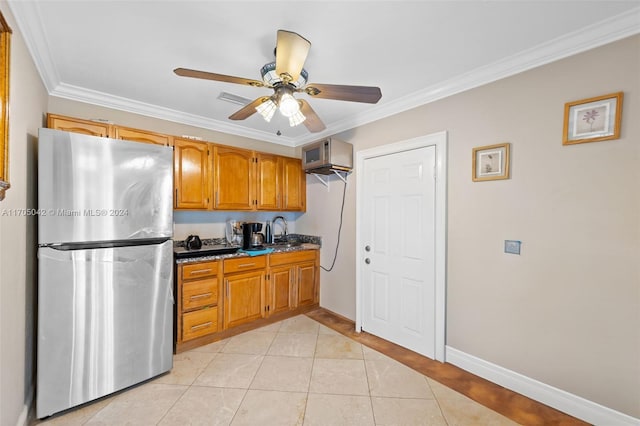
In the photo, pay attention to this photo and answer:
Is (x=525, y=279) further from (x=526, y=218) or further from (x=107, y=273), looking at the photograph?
(x=107, y=273)

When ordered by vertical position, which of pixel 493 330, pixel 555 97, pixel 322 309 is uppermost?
pixel 555 97

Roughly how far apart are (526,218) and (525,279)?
449 mm

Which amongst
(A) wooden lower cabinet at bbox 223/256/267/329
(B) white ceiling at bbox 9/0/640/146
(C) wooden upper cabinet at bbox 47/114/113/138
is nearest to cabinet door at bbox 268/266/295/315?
(A) wooden lower cabinet at bbox 223/256/267/329

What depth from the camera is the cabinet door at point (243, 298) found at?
284 centimetres

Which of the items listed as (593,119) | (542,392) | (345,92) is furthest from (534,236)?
(345,92)

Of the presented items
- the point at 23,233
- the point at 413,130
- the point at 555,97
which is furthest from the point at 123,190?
the point at 555,97

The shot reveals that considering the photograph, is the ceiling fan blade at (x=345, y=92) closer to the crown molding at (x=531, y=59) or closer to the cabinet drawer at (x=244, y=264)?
the crown molding at (x=531, y=59)

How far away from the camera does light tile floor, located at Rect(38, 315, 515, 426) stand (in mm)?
1729

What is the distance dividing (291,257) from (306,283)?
0.45 m

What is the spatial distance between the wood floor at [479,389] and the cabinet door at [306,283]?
83cm

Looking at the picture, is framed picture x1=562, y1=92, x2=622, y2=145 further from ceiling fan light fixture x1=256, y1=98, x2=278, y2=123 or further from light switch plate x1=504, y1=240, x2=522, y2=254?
ceiling fan light fixture x1=256, y1=98, x2=278, y2=123

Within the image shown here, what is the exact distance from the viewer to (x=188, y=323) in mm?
2562

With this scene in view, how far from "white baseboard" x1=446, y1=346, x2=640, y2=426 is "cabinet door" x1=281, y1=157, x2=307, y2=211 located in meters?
2.49

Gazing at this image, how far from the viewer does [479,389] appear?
2.00 m
